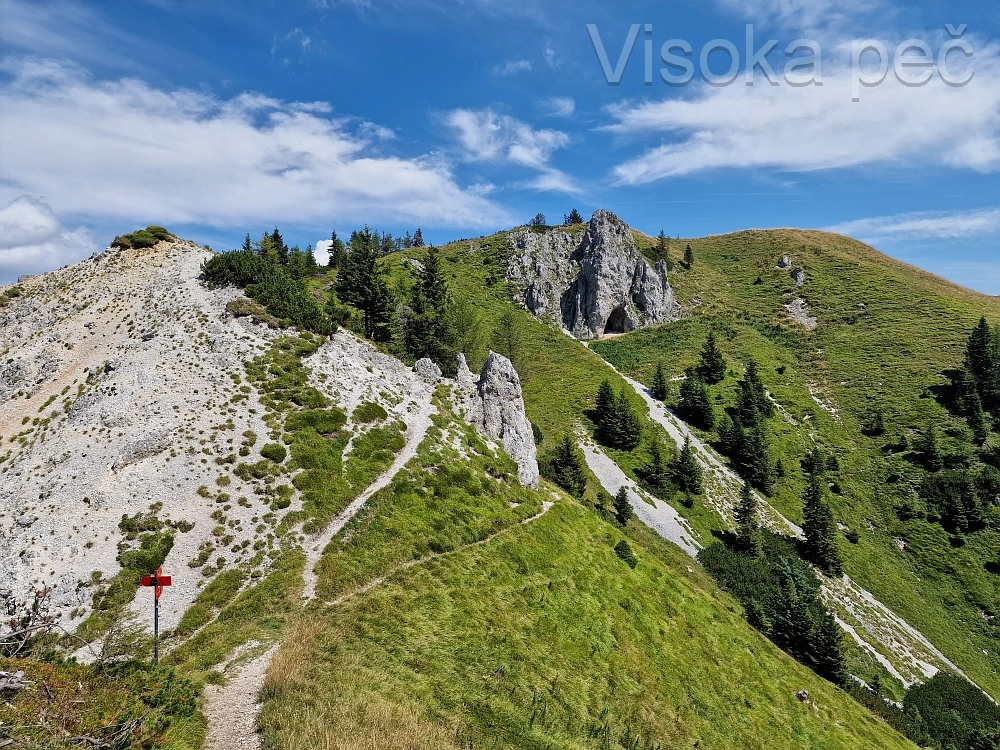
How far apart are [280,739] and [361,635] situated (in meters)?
8.40

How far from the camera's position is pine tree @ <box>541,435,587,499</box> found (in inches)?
2166

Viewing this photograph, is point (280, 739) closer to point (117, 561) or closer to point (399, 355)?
point (117, 561)

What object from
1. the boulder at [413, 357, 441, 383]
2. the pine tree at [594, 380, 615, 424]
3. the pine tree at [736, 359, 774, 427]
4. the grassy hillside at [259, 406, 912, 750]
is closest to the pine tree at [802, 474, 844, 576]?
the pine tree at [736, 359, 774, 427]

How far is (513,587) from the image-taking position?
2920cm

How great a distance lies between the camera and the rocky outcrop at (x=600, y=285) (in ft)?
423

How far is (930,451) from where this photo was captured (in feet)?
226

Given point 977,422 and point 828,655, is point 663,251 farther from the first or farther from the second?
point 828,655

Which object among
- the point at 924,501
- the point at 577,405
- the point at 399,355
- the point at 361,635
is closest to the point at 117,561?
the point at 361,635

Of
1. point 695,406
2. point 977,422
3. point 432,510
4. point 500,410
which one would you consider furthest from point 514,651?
point 977,422

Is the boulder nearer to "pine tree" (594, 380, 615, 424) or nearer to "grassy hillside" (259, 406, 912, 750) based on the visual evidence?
"grassy hillside" (259, 406, 912, 750)

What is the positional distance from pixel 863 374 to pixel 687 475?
2263 inches

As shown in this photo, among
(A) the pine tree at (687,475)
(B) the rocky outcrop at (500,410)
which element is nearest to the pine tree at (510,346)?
(A) the pine tree at (687,475)

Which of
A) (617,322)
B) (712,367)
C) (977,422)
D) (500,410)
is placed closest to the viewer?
(500,410)

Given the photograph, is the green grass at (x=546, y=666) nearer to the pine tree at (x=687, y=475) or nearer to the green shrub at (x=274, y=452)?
the green shrub at (x=274, y=452)
